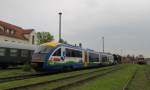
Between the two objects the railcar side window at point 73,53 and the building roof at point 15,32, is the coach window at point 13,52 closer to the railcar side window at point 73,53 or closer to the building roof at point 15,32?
the railcar side window at point 73,53

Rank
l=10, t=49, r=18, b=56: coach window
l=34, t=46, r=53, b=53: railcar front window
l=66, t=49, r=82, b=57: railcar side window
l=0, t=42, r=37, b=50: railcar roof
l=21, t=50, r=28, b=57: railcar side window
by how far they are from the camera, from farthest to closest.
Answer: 1. l=21, t=50, r=28, b=57: railcar side window
2. l=10, t=49, r=18, b=56: coach window
3. l=0, t=42, r=37, b=50: railcar roof
4. l=66, t=49, r=82, b=57: railcar side window
5. l=34, t=46, r=53, b=53: railcar front window

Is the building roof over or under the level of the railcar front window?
over

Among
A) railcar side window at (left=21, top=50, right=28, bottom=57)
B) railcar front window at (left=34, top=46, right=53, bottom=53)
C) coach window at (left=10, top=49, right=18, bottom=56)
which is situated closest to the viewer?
railcar front window at (left=34, top=46, right=53, bottom=53)

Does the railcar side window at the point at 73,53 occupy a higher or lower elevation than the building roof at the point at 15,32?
lower

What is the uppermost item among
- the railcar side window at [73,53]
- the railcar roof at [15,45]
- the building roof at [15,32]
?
the building roof at [15,32]

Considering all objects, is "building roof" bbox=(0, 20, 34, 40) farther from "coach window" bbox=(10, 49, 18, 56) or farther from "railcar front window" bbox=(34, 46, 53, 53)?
"railcar front window" bbox=(34, 46, 53, 53)

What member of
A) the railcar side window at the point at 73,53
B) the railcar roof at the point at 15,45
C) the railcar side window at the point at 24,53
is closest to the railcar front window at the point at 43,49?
the railcar side window at the point at 73,53

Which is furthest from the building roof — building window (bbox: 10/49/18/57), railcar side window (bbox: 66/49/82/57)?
railcar side window (bbox: 66/49/82/57)

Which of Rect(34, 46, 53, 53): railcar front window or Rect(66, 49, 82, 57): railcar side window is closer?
Rect(34, 46, 53, 53): railcar front window

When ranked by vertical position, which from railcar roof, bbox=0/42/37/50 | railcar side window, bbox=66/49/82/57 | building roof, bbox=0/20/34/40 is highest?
building roof, bbox=0/20/34/40

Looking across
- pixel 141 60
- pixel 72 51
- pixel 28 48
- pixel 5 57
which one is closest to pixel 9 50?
pixel 5 57

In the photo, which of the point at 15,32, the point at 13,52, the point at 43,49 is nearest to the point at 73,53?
the point at 43,49

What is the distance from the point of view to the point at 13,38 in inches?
2233

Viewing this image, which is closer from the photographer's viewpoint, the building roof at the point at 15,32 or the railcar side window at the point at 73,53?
the railcar side window at the point at 73,53
